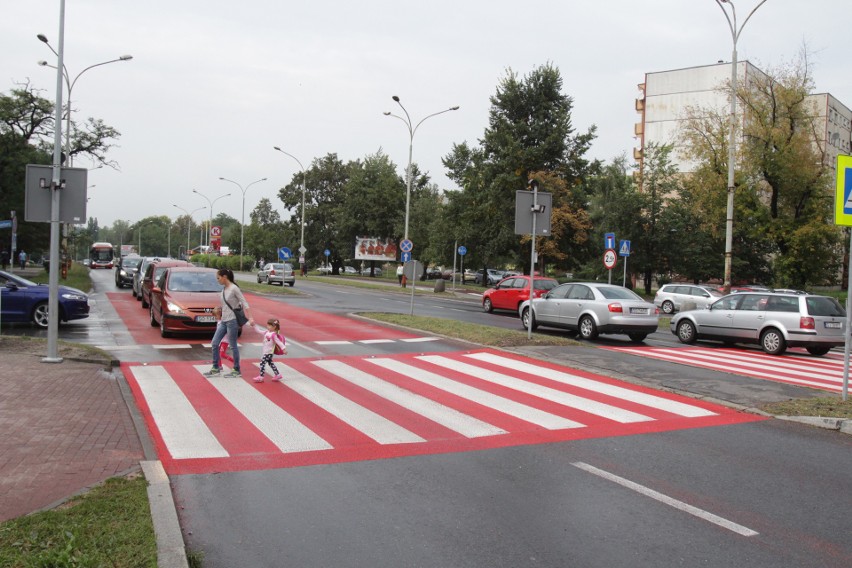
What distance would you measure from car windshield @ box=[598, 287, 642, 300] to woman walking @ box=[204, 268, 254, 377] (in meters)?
9.80

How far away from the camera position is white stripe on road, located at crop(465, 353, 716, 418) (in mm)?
8461

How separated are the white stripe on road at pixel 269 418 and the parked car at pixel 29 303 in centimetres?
830

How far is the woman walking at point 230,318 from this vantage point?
9.94 m

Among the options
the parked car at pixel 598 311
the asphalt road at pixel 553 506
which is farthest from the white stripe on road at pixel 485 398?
the parked car at pixel 598 311

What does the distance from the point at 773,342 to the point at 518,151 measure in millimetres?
29471

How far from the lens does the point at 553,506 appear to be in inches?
193

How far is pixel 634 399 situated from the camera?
355 inches

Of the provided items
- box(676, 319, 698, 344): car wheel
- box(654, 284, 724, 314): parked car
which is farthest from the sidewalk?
box(654, 284, 724, 314): parked car

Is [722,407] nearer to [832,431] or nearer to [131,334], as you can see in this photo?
[832,431]

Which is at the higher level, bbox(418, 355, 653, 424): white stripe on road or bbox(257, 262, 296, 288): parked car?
bbox(257, 262, 296, 288): parked car

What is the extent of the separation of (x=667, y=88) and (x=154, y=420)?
73.7 metres

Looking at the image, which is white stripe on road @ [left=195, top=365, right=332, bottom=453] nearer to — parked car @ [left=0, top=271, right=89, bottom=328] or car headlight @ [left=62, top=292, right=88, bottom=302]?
parked car @ [left=0, top=271, right=89, bottom=328]

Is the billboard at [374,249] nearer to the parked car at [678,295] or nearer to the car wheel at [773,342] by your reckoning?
the parked car at [678,295]

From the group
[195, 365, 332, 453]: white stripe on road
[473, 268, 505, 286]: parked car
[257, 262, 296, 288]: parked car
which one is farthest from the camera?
[473, 268, 505, 286]: parked car
